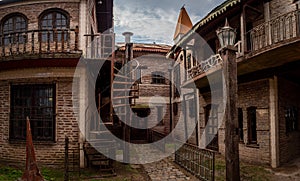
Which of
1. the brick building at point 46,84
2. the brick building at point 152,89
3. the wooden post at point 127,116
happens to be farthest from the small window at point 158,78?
the brick building at point 46,84

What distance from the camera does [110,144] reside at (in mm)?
8000

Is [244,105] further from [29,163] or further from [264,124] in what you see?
[29,163]

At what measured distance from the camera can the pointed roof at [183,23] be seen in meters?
21.2

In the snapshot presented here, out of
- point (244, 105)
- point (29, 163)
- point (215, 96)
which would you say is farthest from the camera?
point (215, 96)

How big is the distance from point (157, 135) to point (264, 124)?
272 inches

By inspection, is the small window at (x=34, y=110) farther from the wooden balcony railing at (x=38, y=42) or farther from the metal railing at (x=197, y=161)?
the metal railing at (x=197, y=161)

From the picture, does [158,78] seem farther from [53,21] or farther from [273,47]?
[273,47]

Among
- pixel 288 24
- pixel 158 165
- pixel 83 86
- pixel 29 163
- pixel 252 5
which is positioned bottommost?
pixel 158 165

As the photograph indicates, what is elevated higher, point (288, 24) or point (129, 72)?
point (288, 24)

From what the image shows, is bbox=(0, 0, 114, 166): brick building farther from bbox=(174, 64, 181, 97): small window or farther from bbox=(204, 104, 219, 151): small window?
bbox=(174, 64, 181, 97): small window

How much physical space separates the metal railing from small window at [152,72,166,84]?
978 centimetres

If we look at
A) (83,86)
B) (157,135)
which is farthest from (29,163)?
(157,135)

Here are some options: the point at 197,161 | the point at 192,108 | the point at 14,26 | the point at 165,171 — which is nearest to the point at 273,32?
the point at 197,161

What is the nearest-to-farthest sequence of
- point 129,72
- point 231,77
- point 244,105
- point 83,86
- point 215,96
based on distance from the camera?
point 231,77 < point 83,86 < point 129,72 < point 244,105 < point 215,96
